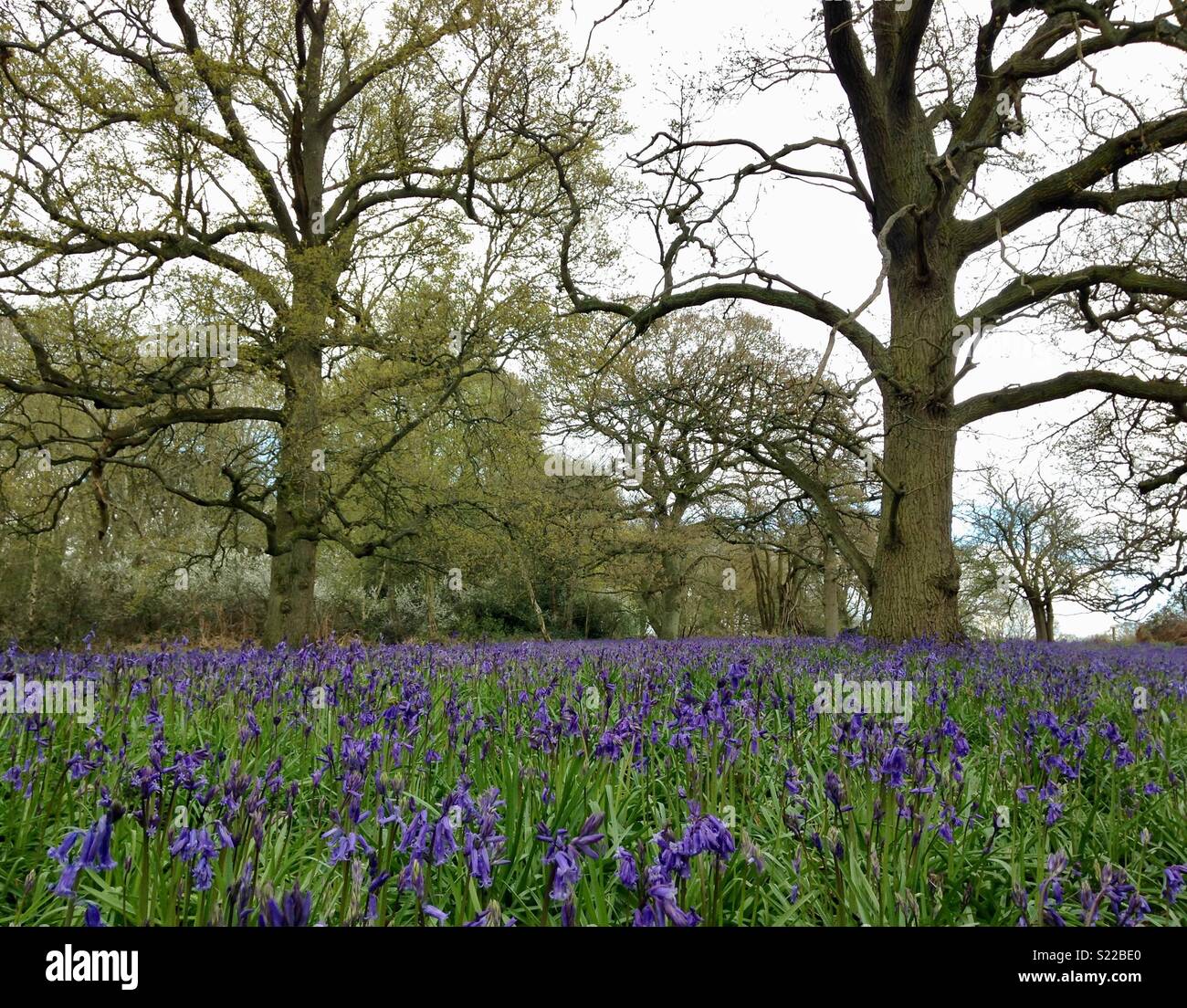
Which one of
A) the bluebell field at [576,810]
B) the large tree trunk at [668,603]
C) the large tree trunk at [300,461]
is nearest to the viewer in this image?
the bluebell field at [576,810]

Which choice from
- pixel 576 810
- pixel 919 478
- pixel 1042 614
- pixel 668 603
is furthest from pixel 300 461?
pixel 1042 614

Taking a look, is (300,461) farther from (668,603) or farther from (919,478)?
(668,603)

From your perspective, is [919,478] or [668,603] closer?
[919,478]

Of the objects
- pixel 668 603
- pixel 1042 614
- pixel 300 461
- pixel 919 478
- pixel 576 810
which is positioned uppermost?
pixel 300 461

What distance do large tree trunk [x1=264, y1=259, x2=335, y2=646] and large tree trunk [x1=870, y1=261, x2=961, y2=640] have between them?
27.9 feet

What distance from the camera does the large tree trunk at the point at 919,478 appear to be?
10219 mm

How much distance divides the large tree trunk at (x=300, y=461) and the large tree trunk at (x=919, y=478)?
27.9ft

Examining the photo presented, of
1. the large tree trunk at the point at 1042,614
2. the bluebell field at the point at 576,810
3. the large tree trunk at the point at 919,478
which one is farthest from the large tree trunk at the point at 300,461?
the large tree trunk at the point at 1042,614

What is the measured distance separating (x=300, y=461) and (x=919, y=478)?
9.29 metres

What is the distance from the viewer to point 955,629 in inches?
405

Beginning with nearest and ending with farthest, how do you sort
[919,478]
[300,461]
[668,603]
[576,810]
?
1. [576,810]
2. [919,478]
3. [300,461]
4. [668,603]

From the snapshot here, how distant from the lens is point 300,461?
1266 cm

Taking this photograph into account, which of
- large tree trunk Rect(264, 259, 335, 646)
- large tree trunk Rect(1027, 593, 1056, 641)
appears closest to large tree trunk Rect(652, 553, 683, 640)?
large tree trunk Rect(264, 259, 335, 646)

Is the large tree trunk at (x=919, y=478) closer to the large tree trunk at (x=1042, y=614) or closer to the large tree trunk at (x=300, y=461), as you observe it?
the large tree trunk at (x=300, y=461)
